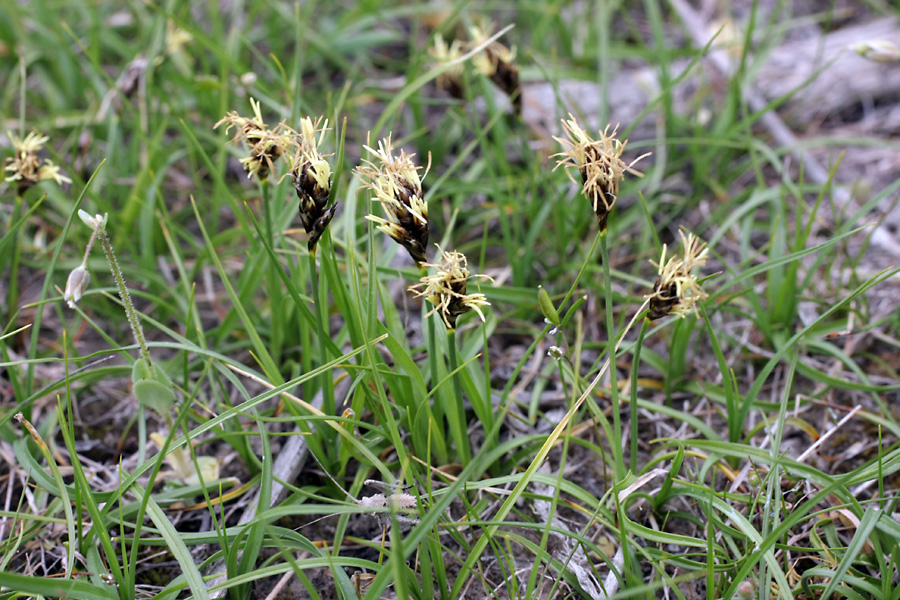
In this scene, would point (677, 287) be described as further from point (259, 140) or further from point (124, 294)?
point (124, 294)

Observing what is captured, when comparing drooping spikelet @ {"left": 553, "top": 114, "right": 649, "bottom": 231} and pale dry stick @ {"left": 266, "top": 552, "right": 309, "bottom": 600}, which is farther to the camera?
pale dry stick @ {"left": 266, "top": 552, "right": 309, "bottom": 600}

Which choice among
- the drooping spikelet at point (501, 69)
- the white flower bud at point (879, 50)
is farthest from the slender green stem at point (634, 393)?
the white flower bud at point (879, 50)

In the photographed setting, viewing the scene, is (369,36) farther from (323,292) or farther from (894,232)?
(894,232)

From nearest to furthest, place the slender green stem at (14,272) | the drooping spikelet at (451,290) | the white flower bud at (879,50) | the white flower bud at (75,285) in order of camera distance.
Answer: the drooping spikelet at (451,290), the white flower bud at (75,285), the slender green stem at (14,272), the white flower bud at (879,50)

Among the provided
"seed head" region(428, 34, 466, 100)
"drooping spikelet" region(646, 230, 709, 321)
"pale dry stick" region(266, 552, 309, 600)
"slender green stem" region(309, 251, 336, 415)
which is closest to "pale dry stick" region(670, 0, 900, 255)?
"seed head" region(428, 34, 466, 100)

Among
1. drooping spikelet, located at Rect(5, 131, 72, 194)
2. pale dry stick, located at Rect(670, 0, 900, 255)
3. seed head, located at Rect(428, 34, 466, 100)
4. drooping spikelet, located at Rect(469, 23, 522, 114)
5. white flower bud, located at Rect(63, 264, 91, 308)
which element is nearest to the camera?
white flower bud, located at Rect(63, 264, 91, 308)

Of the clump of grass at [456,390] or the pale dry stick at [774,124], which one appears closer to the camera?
the clump of grass at [456,390]

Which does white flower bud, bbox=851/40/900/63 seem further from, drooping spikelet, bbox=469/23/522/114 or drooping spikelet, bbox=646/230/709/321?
drooping spikelet, bbox=646/230/709/321

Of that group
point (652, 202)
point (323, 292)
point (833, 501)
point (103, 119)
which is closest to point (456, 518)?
point (323, 292)

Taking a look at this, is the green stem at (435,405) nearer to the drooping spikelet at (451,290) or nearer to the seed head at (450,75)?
the drooping spikelet at (451,290)
